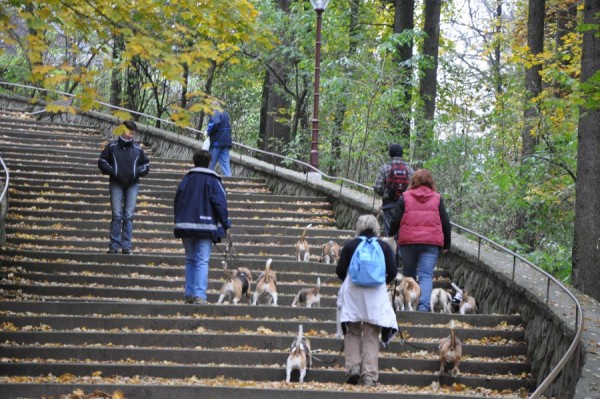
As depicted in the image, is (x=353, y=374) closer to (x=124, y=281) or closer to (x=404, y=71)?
(x=124, y=281)

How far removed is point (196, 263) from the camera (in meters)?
11.1

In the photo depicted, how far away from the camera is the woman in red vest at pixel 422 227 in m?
11.4

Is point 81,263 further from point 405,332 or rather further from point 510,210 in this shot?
point 510,210

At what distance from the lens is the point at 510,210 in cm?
2091

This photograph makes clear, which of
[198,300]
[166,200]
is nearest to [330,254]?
[198,300]

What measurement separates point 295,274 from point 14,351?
460cm

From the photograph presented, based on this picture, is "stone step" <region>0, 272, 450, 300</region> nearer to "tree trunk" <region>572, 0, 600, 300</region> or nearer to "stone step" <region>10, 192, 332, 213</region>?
"tree trunk" <region>572, 0, 600, 300</region>

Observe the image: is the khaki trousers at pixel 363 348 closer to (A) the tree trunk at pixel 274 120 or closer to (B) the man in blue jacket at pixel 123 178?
(B) the man in blue jacket at pixel 123 178

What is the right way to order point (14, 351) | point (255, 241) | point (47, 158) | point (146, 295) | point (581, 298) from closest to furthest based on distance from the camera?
point (14, 351), point (581, 298), point (146, 295), point (255, 241), point (47, 158)

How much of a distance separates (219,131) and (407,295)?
29.2ft

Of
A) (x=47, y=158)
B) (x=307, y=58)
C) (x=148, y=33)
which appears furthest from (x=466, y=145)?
(x=148, y=33)

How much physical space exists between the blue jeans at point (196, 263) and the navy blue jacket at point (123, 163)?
2776 mm

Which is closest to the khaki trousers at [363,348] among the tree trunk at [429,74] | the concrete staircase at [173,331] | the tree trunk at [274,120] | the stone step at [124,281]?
the concrete staircase at [173,331]

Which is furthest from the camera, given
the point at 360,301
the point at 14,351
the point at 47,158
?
the point at 47,158
